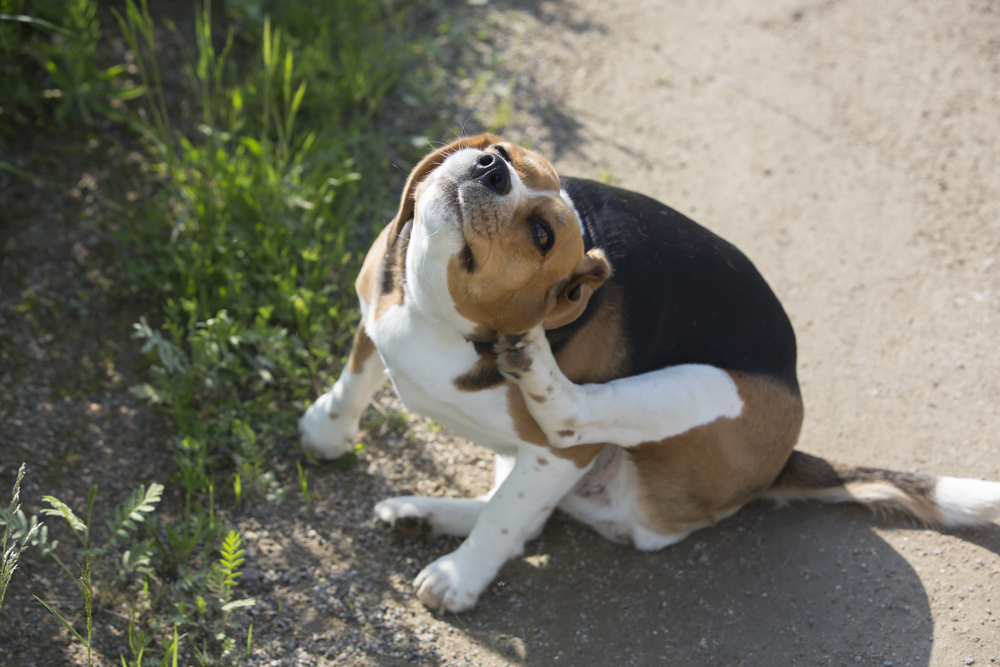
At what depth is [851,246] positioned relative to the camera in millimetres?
5031

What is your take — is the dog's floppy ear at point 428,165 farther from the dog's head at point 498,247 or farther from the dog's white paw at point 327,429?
the dog's white paw at point 327,429

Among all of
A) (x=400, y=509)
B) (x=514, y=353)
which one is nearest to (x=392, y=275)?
(x=514, y=353)

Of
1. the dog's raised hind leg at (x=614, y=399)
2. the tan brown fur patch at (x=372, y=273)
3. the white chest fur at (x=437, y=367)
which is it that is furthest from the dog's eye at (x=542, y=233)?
the tan brown fur patch at (x=372, y=273)

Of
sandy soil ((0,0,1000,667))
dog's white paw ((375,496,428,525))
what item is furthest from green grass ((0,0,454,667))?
dog's white paw ((375,496,428,525))

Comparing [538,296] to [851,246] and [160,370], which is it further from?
[851,246]

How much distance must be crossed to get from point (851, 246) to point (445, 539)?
3342mm

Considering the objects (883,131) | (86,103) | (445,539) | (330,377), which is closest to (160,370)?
(330,377)

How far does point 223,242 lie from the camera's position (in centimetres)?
423

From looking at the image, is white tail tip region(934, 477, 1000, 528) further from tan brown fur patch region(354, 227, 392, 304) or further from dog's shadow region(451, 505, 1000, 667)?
tan brown fur patch region(354, 227, 392, 304)

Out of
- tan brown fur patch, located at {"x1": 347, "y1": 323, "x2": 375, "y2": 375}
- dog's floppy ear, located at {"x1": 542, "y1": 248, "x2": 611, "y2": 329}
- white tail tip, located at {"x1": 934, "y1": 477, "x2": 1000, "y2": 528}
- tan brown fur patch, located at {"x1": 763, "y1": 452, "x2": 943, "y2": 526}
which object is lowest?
→ tan brown fur patch, located at {"x1": 347, "y1": 323, "x2": 375, "y2": 375}

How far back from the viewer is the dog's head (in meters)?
2.40

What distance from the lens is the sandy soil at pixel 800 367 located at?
3080 millimetres

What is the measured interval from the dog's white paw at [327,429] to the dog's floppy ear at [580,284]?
139 centimetres

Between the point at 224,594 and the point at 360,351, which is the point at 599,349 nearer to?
the point at 360,351
